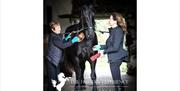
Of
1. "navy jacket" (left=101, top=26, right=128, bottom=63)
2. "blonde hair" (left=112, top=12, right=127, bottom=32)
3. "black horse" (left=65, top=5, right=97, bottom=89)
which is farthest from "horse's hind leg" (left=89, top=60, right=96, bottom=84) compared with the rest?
"blonde hair" (left=112, top=12, right=127, bottom=32)

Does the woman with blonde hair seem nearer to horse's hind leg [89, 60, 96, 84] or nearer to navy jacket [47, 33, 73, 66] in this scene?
horse's hind leg [89, 60, 96, 84]

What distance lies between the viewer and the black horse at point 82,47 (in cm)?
240

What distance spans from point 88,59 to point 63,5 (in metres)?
0.37

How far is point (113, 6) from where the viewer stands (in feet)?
7.83

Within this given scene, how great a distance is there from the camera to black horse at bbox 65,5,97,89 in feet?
7.86

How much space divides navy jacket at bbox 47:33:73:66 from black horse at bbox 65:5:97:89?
0.04 meters

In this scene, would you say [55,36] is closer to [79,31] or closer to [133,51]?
[79,31]

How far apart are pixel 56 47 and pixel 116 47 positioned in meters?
0.38

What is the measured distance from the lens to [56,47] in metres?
2.42
